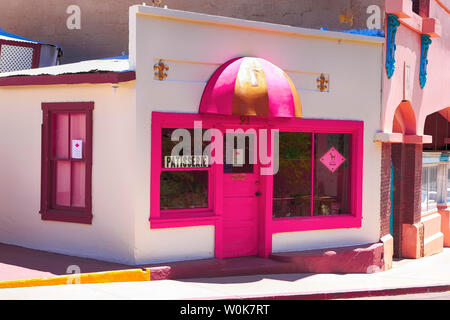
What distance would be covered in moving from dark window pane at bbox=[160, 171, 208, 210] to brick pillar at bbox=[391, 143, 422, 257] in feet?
19.6

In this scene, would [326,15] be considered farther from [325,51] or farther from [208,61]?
[208,61]

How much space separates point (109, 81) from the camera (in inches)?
352

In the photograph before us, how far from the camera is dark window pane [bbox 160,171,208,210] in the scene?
370 inches

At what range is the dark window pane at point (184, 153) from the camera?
9.33 meters

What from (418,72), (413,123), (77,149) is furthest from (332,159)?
(77,149)

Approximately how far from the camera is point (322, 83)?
35.1 ft

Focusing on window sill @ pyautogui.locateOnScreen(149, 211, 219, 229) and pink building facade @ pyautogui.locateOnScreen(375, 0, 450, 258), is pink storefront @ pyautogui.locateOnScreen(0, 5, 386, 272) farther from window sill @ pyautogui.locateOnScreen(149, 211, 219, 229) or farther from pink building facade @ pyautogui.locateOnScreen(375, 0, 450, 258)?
pink building facade @ pyautogui.locateOnScreen(375, 0, 450, 258)

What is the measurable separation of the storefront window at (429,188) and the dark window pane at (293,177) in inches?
220

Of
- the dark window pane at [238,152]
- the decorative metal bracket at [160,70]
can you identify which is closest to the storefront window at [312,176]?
the dark window pane at [238,152]

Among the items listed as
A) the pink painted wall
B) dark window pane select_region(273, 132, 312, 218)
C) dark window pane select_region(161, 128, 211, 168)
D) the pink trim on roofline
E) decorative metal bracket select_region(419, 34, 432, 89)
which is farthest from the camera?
decorative metal bracket select_region(419, 34, 432, 89)

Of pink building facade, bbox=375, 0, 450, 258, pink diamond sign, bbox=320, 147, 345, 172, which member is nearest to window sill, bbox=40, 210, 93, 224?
pink diamond sign, bbox=320, 147, 345, 172

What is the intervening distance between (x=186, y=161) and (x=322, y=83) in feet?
9.89

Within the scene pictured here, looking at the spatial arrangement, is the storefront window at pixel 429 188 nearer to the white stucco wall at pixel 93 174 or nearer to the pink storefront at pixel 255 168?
the pink storefront at pixel 255 168

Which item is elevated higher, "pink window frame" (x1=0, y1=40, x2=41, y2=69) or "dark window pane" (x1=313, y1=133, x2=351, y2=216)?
"pink window frame" (x1=0, y1=40, x2=41, y2=69)
